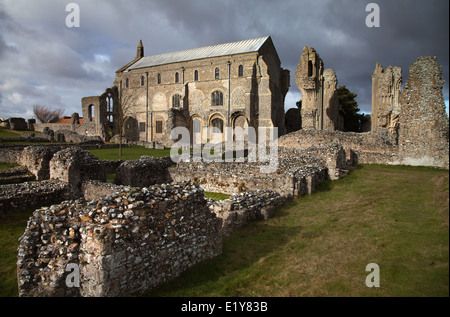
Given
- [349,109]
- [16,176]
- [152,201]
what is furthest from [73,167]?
[349,109]

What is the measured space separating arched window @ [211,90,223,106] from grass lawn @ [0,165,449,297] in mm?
33445

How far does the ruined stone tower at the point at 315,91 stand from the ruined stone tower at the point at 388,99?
14.6ft

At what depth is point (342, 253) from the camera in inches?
201

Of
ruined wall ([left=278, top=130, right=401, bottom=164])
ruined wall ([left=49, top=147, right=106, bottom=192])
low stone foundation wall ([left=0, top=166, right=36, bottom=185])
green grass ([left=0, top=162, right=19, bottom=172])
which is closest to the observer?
ruined wall ([left=49, top=147, right=106, bottom=192])

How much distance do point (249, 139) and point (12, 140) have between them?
3002 centimetres

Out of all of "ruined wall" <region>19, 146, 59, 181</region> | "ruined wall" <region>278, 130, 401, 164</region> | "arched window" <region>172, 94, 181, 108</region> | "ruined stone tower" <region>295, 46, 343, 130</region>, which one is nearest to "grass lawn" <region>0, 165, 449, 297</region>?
"ruined wall" <region>19, 146, 59, 181</region>

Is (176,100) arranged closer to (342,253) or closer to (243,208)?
(243,208)

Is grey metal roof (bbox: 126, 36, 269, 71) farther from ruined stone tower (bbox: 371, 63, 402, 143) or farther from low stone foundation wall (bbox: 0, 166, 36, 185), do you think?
low stone foundation wall (bbox: 0, 166, 36, 185)

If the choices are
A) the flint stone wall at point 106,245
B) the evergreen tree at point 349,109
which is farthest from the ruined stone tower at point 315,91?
the flint stone wall at point 106,245

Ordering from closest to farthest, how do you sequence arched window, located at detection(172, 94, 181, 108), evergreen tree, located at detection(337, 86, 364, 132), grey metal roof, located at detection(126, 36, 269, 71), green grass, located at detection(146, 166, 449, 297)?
green grass, located at detection(146, 166, 449, 297) < grey metal roof, located at detection(126, 36, 269, 71) < evergreen tree, located at detection(337, 86, 364, 132) < arched window, located at detection(172, 94, 181, 108)

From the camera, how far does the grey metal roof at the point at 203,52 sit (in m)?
39.1

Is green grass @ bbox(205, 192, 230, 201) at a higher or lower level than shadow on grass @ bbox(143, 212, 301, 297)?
higher

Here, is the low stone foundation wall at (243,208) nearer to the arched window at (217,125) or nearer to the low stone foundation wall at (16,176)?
the low stone foundation wall at (16,176)

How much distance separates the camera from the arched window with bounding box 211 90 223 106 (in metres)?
40.2
